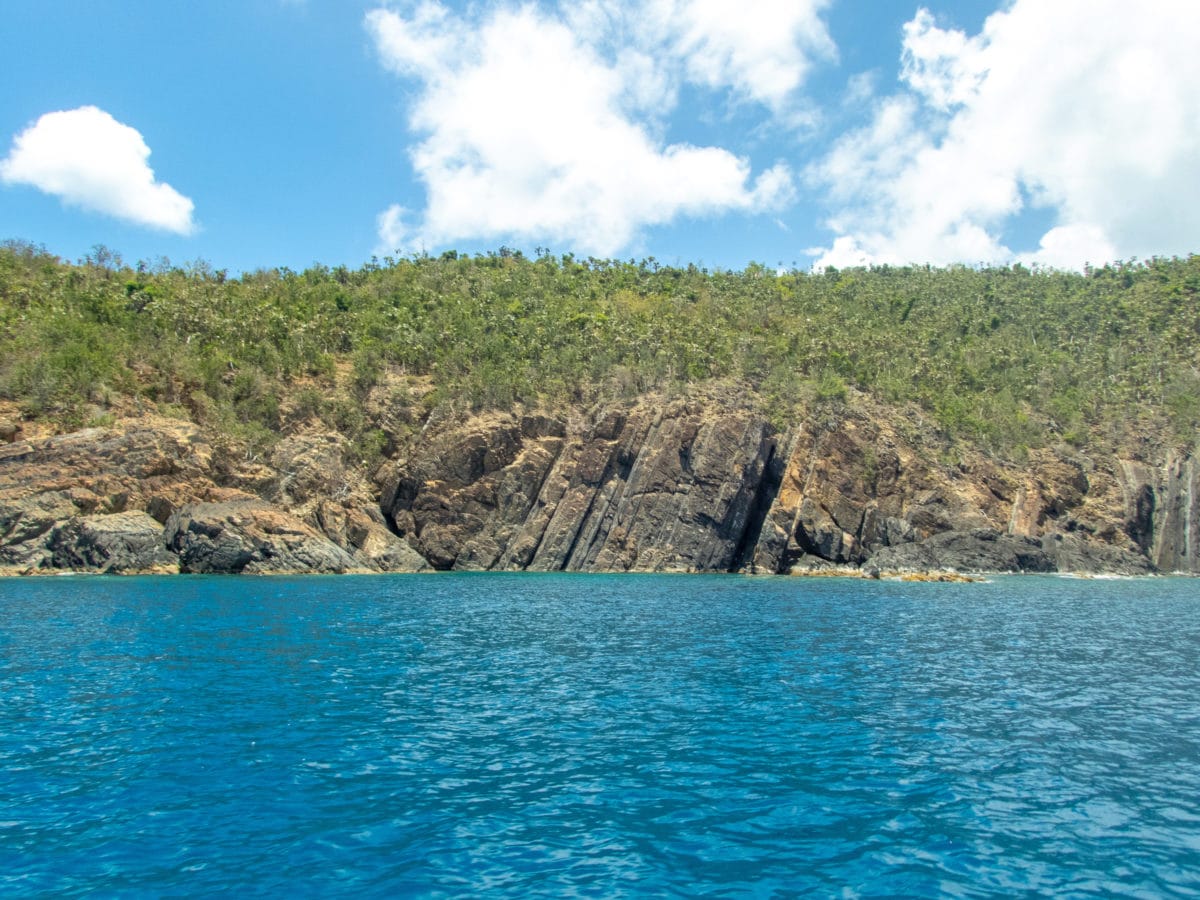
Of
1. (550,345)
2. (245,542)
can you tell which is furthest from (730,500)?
(245,542)

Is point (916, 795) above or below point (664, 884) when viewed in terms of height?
above

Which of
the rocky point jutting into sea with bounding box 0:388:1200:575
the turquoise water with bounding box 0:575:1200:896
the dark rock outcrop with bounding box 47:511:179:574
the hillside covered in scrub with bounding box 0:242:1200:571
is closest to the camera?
the turquoise water with bounding box 0:575:1200:896

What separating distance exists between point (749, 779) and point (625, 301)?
106 metres

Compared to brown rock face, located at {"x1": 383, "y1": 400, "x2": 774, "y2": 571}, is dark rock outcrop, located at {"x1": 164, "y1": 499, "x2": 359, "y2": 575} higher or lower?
lower

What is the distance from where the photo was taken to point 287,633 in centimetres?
3291

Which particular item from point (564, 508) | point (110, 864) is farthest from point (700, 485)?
point (110, 864)

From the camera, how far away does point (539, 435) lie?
8900cm

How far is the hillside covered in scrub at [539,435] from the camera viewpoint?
7025 cm

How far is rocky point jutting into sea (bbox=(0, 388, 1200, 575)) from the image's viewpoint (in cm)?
7675

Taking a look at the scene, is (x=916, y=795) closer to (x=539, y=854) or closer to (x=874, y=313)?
(x=539, y=854)

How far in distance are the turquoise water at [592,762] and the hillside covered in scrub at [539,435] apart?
39832 mm

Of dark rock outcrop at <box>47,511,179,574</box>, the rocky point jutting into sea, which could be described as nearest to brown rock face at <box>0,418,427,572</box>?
dark rock outcrop at <box>47,511,179,574</box>

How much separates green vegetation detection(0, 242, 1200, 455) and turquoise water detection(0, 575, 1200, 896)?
53.4 metres

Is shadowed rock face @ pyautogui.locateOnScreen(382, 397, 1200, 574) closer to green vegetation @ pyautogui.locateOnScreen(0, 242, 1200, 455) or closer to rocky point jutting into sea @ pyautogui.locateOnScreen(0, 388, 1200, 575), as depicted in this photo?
rocky point jutting into sea @ pyautogui.locateOnScreen(0, 388, 1200, 575)
